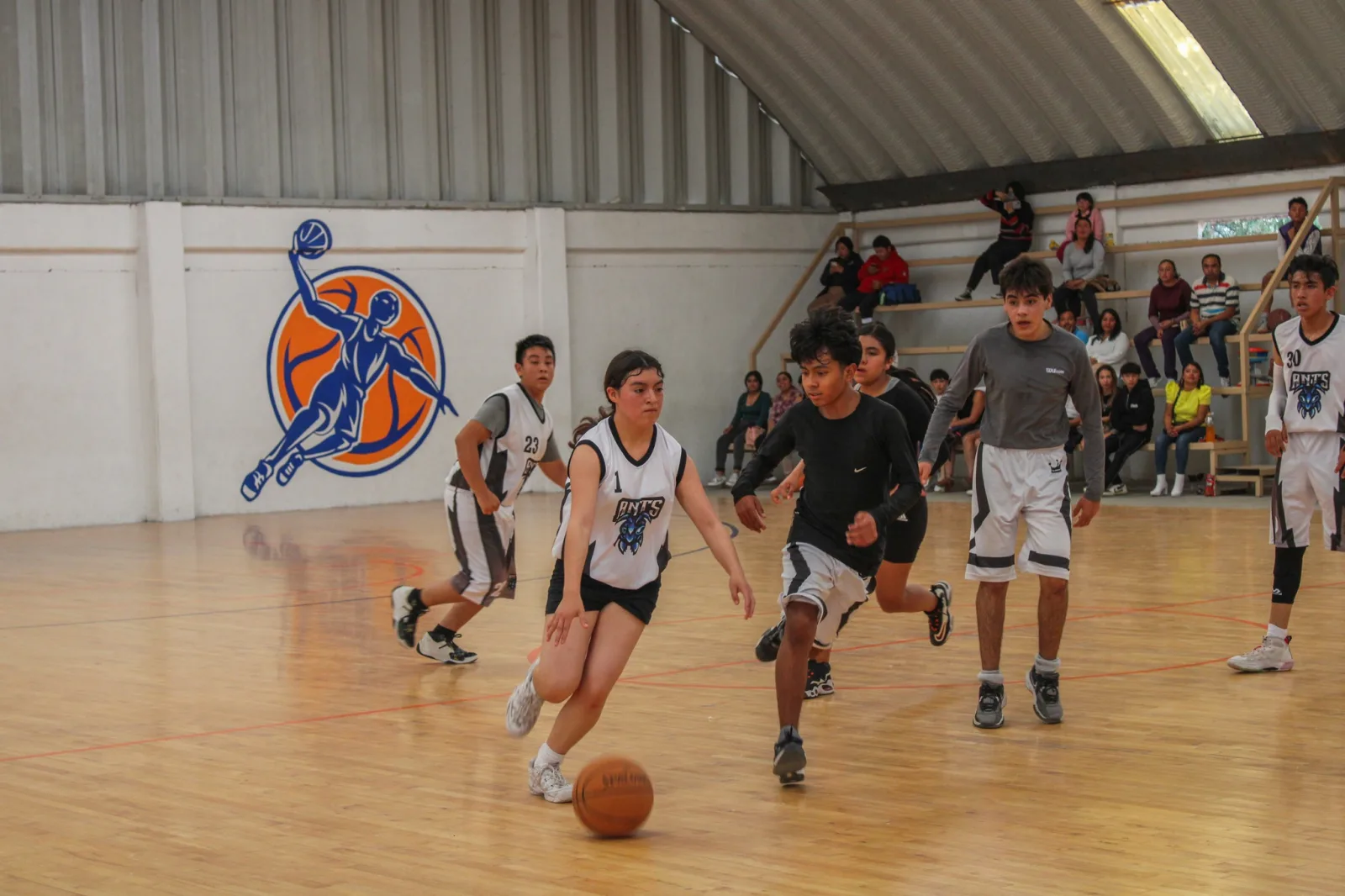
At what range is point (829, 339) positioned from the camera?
19.9 feet

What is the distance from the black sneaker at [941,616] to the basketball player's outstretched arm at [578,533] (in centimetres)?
296

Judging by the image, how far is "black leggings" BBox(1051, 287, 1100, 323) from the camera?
18.8 metres

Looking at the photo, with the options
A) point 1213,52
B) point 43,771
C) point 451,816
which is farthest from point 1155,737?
point 1213,52

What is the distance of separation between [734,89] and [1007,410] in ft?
52.6

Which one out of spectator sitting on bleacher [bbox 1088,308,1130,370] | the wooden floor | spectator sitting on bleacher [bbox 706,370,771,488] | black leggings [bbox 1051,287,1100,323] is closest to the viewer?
the wooden floor

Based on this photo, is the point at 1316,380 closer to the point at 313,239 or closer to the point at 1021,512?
the point at 1021,512

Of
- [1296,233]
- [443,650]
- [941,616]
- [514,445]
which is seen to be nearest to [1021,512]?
[941,616]

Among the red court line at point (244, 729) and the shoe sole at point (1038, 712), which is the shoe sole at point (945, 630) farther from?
the red court line at point (244, 729)

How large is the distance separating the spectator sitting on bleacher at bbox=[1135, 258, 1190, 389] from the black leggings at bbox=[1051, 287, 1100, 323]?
647mm

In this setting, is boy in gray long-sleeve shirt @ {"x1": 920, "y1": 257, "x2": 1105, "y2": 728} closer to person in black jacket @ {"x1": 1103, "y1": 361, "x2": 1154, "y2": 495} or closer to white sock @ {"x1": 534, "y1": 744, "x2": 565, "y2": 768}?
white sock @ {"x1": 534, "y1": 744, "x2": 565, "y2": 768}

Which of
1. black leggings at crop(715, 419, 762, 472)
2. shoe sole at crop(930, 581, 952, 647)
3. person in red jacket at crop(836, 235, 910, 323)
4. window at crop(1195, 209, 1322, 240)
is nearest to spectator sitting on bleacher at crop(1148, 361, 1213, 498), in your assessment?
window at crop(1195, 209, 1322, 240)

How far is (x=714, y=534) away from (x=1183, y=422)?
1288cm

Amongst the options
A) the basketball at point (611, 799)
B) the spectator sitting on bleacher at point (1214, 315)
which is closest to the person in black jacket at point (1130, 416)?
the spectator sitting on bleacher at point (1214, 315)

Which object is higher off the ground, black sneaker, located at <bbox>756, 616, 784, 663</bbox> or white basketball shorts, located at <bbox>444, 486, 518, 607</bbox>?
white basketball shorts, located at <bbox>444, 486, 518, 607</bbox>
